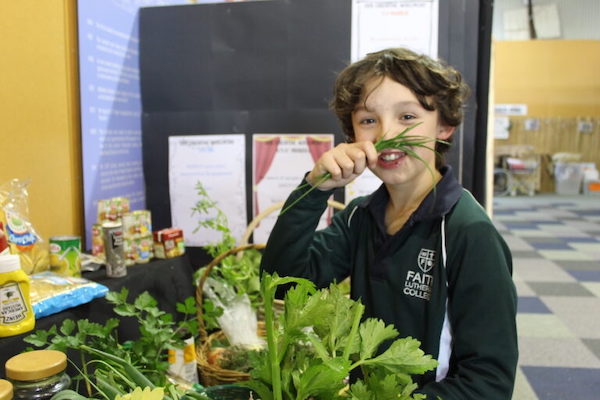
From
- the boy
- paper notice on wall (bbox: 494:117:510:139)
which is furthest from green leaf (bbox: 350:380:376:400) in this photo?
paper notice on wall (bbox: 494:117:510:139)

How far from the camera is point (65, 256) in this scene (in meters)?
1.53

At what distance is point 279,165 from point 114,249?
2.56ft

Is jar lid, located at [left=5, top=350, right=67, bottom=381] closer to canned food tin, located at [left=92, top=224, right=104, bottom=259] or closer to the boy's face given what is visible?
the boy's face

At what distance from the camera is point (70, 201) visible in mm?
1811

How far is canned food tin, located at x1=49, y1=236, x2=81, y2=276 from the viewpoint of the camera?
1521 millimetres

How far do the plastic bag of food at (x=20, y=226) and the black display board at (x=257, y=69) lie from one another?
76cm

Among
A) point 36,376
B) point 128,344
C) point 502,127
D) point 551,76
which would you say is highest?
point 551,76

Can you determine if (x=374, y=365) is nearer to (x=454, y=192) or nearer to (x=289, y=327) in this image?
(x=289, y=327)

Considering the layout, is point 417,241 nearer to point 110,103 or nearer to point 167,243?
point 167,243

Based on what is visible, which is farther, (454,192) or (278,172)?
(278,172)

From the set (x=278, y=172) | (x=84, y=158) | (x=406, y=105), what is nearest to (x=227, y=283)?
(x=278, y=172)

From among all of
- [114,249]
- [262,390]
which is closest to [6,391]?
[262,390]

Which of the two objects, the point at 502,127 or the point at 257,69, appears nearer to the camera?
the point at 257,69

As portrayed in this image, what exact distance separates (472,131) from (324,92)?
23.6 inches
